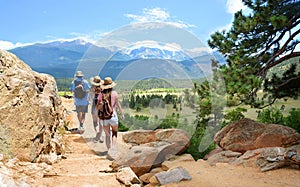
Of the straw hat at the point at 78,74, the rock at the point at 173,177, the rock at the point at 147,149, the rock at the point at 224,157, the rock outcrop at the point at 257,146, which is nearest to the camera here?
the rock at the point at 173,177

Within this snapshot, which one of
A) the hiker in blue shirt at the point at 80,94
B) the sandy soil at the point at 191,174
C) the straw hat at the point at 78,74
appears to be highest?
the straw hat at the point at 78,74

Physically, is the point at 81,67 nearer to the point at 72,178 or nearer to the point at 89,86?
the point at 89,86

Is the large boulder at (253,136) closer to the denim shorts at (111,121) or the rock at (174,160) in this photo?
the rock at (174,160)

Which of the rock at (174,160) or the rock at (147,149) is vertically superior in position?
the rock at (147,149)

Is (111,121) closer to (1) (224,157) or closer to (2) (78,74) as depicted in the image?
(2) (78,74)

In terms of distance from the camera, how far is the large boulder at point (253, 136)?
7695 millimetres

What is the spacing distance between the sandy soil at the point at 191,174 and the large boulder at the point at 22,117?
59 cm

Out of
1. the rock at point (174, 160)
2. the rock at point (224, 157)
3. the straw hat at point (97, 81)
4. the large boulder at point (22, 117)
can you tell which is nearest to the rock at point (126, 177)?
the rock at point (174, 160)

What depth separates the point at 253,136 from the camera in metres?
8.08

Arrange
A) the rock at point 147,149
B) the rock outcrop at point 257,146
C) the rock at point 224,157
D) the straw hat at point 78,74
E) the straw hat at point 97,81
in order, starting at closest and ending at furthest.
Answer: the rock outcrop at point 257,146, the rock at point 147,149, the rock at point 224,157, the straw hat at point 97,81, the straw hat at point 78,74

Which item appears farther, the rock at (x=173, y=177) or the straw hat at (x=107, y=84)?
the straw hat at (x=107, y=84)

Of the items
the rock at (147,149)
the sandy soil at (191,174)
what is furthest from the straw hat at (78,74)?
the rock at (147,149)

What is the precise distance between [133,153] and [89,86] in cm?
309

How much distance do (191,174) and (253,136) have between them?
2.78m
